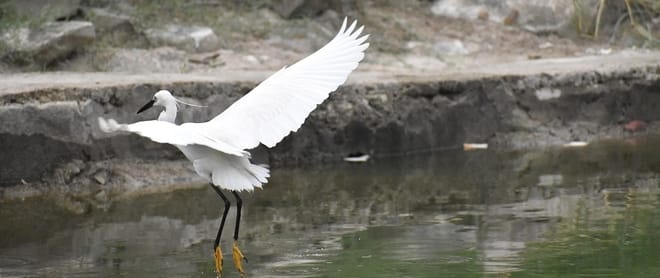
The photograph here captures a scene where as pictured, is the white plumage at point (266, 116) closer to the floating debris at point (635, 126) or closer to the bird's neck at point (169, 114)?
the bird's neck at point (169, 114)

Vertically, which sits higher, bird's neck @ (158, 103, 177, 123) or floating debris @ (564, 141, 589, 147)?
bird's neck @ (158, 103, 177, 123)

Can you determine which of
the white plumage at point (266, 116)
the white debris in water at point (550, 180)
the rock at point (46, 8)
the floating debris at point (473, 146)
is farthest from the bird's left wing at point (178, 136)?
the rock at point (46, 8)

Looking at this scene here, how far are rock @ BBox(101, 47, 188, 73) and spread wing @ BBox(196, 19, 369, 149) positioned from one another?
5.14 meters

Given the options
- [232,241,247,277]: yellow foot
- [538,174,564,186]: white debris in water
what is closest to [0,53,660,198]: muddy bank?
[538,174,564,186]: white debris in water

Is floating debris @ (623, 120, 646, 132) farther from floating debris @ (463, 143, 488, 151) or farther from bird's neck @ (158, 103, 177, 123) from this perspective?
bird's neck @ (158, 103, 177, 123)

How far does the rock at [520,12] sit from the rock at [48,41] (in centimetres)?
A: 495

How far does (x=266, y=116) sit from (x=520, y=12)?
8.86 metres

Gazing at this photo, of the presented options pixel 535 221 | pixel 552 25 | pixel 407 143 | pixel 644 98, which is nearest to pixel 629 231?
pixel 535 221

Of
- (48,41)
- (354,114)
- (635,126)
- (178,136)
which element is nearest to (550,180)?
(354,114)

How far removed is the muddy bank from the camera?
9.49 m

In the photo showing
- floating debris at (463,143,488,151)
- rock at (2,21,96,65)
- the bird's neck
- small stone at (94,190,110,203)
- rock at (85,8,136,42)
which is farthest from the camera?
rock at (85,8,136,42)

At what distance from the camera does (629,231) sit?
23.6 ft

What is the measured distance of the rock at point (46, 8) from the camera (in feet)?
39.0

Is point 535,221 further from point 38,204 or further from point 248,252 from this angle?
point 38,204
